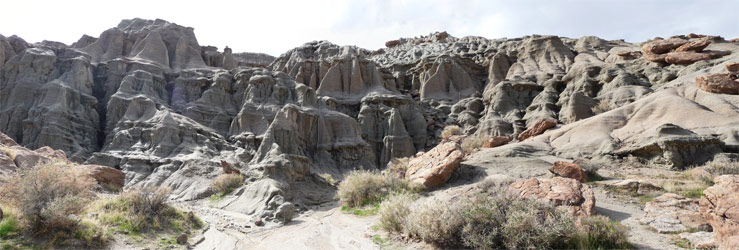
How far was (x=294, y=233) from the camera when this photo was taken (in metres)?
13.6

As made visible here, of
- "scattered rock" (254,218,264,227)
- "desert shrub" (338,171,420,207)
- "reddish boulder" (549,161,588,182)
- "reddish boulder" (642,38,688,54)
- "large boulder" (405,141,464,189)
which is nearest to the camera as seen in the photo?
"reddish boulder" (549,161,588,182)

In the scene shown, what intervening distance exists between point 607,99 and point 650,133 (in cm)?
1673

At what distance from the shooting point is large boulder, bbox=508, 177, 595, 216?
969 centimetres

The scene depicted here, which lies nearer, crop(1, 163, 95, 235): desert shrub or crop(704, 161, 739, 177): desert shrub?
crop(1, 163, 95, 235): desert shrub

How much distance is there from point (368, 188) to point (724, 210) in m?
12.1

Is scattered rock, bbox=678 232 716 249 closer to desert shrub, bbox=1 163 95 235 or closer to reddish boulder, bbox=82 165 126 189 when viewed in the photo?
desert shrub, bbox=1 163 95 235

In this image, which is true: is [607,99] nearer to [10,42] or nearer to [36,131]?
[36,131]

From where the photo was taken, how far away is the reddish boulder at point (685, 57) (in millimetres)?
36184

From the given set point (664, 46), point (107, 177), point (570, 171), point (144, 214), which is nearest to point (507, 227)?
point (570, 171)

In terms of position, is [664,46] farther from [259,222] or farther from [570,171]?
[259,222]

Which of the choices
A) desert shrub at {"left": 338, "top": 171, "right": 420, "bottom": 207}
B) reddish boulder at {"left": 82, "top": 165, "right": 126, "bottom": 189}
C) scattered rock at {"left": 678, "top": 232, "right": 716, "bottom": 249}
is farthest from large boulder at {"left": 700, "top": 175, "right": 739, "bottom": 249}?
reddish boulder at {"left": 82, "top": 165, "right": 126, "bottom": 189}

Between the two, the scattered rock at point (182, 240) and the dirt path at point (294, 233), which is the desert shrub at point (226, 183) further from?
the scattered rock at point (182, 240)

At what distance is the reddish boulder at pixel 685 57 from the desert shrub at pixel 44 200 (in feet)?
158

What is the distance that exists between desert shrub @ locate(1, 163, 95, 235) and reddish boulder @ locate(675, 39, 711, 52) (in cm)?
5062
